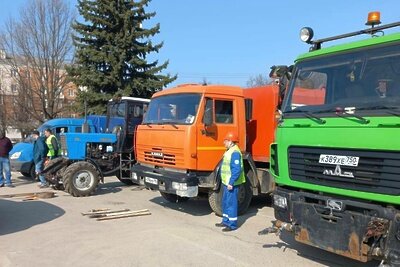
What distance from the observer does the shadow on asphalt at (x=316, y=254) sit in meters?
6.02

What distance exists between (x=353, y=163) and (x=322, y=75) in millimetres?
1512

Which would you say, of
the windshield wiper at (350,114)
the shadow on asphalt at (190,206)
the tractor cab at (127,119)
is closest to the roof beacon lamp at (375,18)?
the windshield wiper at (350,114)

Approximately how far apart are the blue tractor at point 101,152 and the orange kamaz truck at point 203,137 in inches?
93.2

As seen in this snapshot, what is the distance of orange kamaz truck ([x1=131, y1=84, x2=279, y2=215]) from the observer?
8.71 m

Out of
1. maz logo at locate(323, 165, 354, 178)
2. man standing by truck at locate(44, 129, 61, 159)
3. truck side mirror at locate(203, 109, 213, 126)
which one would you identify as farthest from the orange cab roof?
man standing by truck at locate(44, 129, 61, 159)

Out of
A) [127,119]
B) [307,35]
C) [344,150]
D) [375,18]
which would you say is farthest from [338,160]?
[127,119]

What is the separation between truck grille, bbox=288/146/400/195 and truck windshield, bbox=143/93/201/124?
342 cm

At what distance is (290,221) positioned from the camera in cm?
582

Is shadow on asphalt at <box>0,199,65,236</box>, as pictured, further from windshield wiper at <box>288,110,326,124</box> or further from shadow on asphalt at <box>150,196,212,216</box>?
windshield wiper at <box>288,110,326,124</box>

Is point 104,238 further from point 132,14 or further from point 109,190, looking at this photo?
point 132,14

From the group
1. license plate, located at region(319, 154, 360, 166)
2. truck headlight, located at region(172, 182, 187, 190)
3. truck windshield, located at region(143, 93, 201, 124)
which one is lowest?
truck headlight, located at region(172, 182, 187, 190)

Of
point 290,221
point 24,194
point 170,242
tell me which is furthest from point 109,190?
point 290,221

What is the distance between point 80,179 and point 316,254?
23.9ft

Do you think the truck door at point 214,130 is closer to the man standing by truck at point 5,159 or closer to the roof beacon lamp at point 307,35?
the roof beacon lamp at point 307,35
